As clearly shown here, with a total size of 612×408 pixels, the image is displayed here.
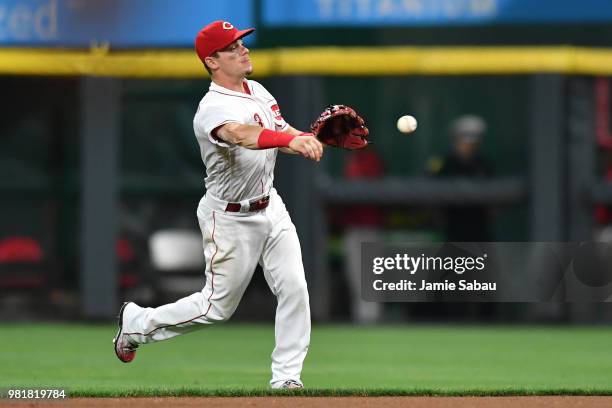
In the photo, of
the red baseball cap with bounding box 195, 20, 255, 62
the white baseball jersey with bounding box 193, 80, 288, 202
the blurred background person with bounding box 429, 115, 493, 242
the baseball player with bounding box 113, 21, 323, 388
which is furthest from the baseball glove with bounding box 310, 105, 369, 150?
the blurred background person with bounding box 429, 115, 493, 242

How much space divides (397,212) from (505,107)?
4.11 feet

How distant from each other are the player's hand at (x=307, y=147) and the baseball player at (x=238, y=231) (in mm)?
481

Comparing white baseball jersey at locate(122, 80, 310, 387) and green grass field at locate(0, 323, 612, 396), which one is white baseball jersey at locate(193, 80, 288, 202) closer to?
white baseball jersey at locate(122, 80, 310, 387)

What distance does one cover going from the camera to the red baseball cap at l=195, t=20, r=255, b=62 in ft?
21.8

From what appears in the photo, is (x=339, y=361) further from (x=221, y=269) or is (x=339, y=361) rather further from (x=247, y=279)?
(x=221, y=269)

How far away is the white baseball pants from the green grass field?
0.84ft

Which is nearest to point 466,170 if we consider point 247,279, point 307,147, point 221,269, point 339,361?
point 339,361

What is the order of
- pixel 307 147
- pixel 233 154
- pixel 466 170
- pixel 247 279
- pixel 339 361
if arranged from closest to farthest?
1. pixel 307 147
2. pixel 233 154
3. pixel 247 279
4. pixel 339 361
5. pixel 466 170

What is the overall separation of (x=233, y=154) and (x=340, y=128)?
54cm

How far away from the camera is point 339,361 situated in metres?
8.64

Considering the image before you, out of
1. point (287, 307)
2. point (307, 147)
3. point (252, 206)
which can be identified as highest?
point (307, 147)

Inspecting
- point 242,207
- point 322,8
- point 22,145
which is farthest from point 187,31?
point 242,207

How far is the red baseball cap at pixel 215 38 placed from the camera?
6.64 meters

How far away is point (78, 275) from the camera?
1176cm
